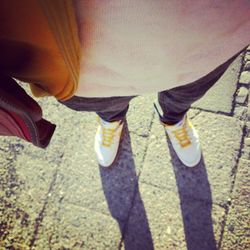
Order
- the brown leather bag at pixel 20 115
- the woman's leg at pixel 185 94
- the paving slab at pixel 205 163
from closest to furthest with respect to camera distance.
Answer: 1. the brown leather bag at pixel 20 115
2. the woman's leg at pixel 185 94
3. the paving slab at pixel 205 163

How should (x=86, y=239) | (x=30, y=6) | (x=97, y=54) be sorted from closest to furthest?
(x=30, y=6)
(x=97, y=54)
(x=86, y=239)

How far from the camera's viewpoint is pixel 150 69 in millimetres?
885

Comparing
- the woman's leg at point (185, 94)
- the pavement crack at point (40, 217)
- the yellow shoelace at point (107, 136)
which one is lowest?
the pavement crack at point (40, 217)

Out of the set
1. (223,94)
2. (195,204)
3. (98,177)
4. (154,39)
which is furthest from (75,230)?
(154,39)

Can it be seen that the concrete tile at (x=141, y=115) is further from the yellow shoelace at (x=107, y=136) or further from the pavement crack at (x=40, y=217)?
the pavement crack at (x=40, y=217)

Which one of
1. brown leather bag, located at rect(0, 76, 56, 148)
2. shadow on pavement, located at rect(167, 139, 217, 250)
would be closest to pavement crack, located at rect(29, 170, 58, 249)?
shadow on pavement, located at rect(167, 139, 217, 250)

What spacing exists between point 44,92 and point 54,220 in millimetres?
1231

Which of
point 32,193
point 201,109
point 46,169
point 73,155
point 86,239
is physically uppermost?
point 201,109

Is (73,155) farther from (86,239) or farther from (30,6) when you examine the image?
(30,6)

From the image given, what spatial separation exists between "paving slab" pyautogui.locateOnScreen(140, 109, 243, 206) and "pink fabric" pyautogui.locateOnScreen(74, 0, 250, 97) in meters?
1.01

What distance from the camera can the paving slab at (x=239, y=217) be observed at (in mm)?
1734

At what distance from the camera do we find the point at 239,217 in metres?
1.78

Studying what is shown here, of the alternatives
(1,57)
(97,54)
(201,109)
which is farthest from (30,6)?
(201,109)

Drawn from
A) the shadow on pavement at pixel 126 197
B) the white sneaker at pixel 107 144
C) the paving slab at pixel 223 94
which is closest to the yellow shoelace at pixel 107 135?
the white sneaker at pixel 107 144
